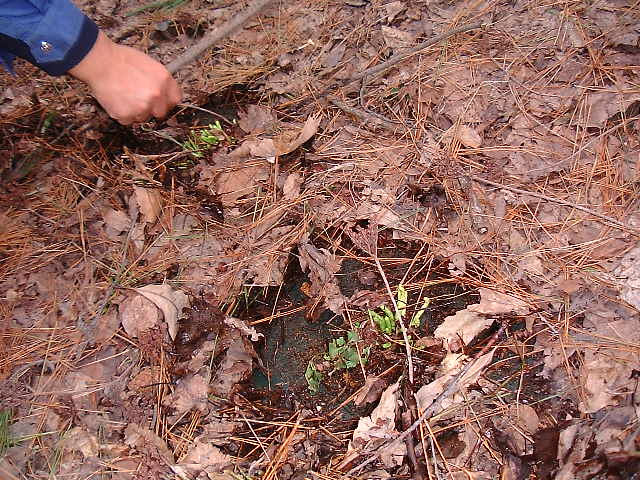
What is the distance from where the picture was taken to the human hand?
176cm

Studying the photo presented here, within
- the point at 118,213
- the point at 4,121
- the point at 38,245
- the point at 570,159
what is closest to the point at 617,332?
the point at 570,159

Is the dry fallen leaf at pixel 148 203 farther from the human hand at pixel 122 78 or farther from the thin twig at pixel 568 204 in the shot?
the thin twig at pixel 568 204

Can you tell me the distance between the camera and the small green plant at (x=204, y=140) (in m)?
2.41

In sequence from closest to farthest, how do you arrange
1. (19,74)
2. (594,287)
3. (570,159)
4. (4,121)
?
(594,287), (570,159), (4,121), (19,74)

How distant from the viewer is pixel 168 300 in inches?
79.7

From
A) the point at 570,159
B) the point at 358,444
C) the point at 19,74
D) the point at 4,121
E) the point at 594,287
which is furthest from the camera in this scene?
the point at 19,74

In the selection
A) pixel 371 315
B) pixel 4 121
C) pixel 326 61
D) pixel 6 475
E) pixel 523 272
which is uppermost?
pixel 326 61

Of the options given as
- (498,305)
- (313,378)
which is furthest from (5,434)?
(498,305)

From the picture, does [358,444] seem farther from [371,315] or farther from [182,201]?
[182,201]

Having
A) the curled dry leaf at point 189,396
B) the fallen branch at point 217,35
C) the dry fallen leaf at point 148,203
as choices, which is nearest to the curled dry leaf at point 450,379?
the curled dry leaf at point 189,396

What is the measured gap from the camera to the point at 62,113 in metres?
2.59

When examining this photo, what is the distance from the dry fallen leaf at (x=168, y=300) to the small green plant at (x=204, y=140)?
68cm

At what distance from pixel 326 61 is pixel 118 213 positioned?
1242 millimetres

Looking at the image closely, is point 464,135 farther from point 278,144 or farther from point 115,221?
point 115,221
